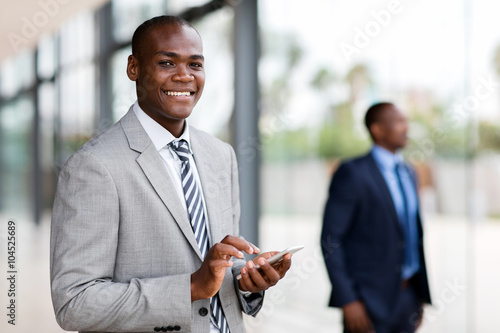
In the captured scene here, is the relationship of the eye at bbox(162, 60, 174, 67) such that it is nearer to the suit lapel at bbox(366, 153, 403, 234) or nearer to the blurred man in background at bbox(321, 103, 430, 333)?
the blurred man in background at bbox(321, 103, 430, 333)

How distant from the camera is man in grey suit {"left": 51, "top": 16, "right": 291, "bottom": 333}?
1336mm

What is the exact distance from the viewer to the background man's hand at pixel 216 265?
51.0 inches

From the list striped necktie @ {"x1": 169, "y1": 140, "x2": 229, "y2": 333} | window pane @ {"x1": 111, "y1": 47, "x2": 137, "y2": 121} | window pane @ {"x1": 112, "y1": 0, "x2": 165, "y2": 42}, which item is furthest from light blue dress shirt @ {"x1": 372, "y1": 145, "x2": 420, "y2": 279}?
window pane @ {"x1": 112, "y1": 0, "x2": 165, "y2": 42}

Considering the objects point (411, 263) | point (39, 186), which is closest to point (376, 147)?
point (411, 263)

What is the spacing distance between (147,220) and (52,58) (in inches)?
305

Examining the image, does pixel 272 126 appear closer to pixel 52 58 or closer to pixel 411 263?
pixel 411 263

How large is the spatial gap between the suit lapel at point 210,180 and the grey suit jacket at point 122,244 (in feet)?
0.13

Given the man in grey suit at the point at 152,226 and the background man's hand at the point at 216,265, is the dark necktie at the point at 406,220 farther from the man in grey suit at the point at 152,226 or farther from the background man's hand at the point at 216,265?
the background man's hand at the point at 216,265

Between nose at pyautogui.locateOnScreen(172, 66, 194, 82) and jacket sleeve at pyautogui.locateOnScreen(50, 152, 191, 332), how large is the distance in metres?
0.29

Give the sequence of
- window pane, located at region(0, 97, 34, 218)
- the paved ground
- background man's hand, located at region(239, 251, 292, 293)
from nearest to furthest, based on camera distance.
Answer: background man's hand, located at region(239, 251, 292, 293) < the paved ground < window pane, located at region(0, 97, 34, 218)

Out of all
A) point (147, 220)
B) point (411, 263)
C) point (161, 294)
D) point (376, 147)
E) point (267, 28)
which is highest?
point (267, 28)

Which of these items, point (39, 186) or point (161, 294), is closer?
point (161, 294)

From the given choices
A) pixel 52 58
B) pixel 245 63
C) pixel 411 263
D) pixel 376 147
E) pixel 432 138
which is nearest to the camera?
pixel 411 263

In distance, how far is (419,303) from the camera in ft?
10.5
